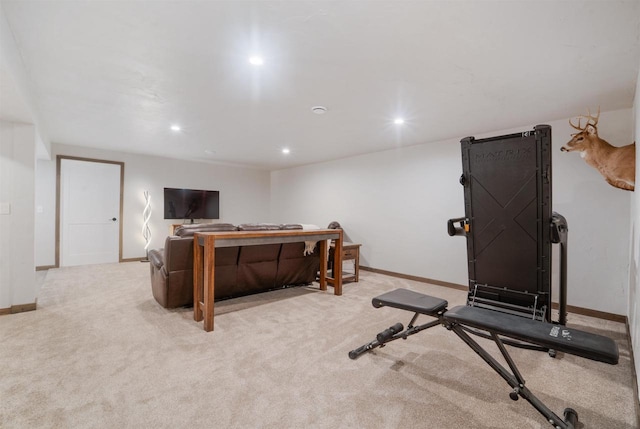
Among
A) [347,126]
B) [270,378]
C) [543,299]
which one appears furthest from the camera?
[347,126]

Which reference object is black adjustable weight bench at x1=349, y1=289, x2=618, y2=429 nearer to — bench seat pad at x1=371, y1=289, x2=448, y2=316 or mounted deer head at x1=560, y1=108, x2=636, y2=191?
bench seat pad at x1=371, y1=289, x2=448, y2=316

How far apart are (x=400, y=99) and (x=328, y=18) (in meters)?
1.52

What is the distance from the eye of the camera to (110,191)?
612 centimetres

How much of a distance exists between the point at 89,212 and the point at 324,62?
5.96 metres

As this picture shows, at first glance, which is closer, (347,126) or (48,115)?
(48,115)

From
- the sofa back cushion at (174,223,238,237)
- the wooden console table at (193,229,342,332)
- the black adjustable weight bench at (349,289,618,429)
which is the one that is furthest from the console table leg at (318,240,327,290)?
the black adjustable weight bench at (349,289,618,429)

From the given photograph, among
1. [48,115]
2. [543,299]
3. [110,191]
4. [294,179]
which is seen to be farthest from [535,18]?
[110,191]

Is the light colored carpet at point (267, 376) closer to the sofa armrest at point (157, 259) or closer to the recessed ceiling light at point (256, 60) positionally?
the sofa armrest at point (157, 259)

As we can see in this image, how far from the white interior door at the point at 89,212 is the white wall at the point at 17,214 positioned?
9.56ft

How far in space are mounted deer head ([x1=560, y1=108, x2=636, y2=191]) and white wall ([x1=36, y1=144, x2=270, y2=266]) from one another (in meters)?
6.85

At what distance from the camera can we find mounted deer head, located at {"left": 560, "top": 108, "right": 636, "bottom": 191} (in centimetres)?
271

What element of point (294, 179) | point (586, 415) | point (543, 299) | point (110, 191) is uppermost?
Answer: point (294, 179)

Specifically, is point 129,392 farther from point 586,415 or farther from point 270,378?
point 586,415

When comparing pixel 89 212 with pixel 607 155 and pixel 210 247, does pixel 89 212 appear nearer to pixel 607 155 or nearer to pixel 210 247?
pixel 210 247
